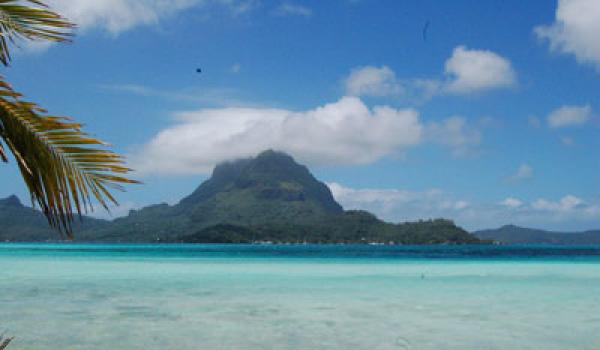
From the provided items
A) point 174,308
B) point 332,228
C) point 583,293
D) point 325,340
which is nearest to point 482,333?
point 325,340

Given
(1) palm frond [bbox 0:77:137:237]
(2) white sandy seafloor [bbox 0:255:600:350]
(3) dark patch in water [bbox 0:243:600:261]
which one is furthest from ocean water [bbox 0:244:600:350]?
(3) dark patch in water [bbox 0:243:600:261]

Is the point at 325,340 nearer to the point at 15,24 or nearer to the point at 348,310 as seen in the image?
the point at 348,310

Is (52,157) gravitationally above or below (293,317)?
above

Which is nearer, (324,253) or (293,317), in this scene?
(293,317)

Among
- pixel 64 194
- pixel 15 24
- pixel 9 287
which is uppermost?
pixel 15 24

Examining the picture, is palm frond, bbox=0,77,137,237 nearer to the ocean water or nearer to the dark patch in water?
the ocean water

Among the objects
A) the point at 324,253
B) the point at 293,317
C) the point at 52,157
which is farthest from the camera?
the point at 324,253

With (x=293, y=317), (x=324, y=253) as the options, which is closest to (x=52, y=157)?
(x=293, y=317)

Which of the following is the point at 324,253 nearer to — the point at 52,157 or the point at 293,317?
the point at 293,317

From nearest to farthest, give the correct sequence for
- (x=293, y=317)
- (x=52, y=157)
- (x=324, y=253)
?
(x=52, y=157), (x=293, y=317), (x=324, y=253)

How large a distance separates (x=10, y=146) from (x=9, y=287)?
63.3 feet

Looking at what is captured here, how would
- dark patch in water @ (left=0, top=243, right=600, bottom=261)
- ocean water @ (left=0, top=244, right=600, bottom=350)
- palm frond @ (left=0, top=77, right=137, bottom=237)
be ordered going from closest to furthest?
palm frond @ (left=0, top=77, right=137, bottom=237) < ocean water @ (left=0, top=244, right=600, bottom=350) < dark patch in water @ (left=0, top=243, right=600, bottom=261)

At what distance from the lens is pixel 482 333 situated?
1108 cm

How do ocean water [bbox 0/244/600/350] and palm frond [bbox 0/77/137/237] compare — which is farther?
ocean water [bbox 0/244/600/350]
